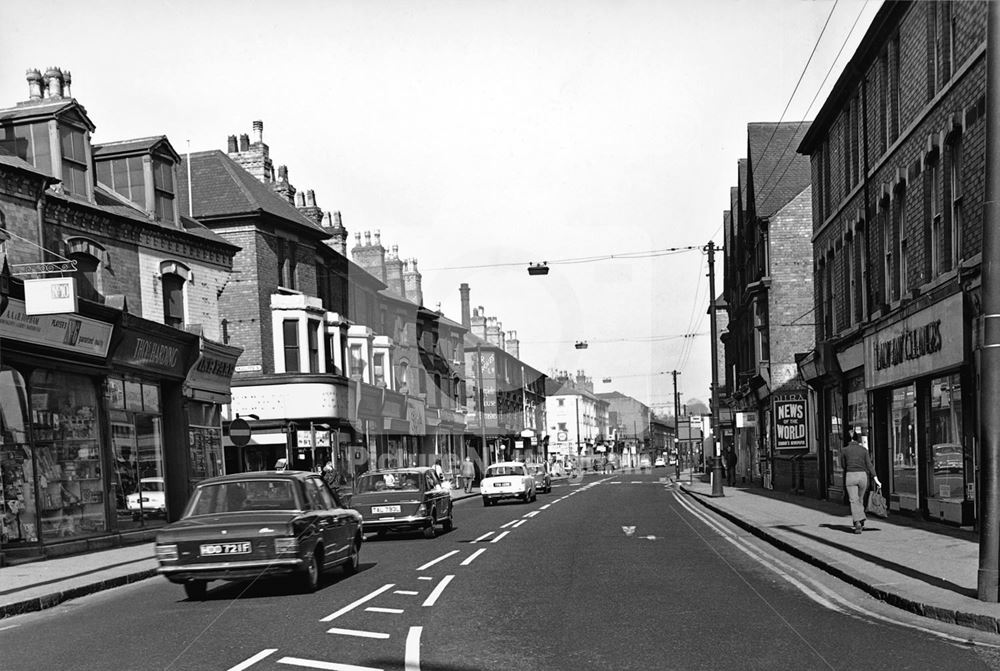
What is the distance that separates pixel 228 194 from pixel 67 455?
1861 cm

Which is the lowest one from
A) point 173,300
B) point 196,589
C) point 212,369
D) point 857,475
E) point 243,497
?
point 196,589

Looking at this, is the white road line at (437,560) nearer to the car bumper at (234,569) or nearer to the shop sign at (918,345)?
the car bumper at (234,569)

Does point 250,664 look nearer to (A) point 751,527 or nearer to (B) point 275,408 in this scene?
(A) point 751,527

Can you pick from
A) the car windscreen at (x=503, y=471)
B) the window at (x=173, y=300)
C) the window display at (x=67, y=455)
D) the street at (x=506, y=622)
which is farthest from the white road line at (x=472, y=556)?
the car windscreen at (x=503, y=471)

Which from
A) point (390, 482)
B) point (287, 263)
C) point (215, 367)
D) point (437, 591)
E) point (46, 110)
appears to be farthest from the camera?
point (287, 263)

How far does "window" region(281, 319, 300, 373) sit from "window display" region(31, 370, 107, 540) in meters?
16.4

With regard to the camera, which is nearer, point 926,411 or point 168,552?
point 168,552

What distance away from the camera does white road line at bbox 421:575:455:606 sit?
1140cm

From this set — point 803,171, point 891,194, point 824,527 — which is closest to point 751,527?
point 824,527

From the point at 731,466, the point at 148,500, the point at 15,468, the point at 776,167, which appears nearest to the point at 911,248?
the point at 15,468

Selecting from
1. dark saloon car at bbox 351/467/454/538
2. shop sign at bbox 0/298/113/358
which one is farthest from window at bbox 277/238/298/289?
dark saloon car at bbox 351/467/454/538

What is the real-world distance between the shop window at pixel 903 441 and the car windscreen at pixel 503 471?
16.6 metres

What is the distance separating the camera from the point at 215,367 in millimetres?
29156

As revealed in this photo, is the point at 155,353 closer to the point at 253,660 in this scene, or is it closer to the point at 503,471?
the point at 503,471
